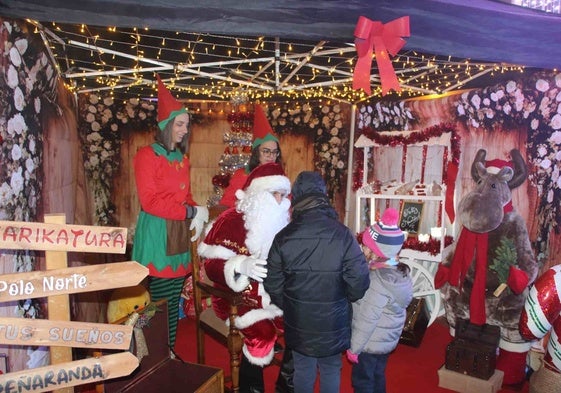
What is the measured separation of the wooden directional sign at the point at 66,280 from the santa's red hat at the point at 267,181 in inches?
43.2

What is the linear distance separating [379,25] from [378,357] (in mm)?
1792

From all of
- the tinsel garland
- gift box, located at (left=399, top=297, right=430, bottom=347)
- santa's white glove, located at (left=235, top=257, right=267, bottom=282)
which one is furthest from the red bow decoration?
gift box, located at (left=399, top=297, right=430, bottom=347)

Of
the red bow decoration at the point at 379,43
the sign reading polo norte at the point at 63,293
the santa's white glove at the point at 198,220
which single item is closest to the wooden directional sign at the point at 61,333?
the sign reading polo norte at the point at 63,293

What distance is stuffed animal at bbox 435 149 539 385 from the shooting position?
3188 mm

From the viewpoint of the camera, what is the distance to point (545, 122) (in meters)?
3.37

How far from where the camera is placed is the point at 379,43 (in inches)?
78.1

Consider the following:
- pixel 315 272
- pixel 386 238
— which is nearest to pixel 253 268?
pixel 315 272

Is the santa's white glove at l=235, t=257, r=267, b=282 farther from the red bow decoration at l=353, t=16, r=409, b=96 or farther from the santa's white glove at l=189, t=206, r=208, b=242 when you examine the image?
the red bow decoration at l=353, t=16, r=409, b=96

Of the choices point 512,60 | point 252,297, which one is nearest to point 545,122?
point 512,60

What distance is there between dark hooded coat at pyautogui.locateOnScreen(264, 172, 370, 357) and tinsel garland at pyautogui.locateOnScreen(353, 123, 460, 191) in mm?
2267

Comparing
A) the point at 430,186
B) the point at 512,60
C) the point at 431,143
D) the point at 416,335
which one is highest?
the point at 512,60

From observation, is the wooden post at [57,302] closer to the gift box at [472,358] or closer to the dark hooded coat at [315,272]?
the dark hooded coat at [315,272]

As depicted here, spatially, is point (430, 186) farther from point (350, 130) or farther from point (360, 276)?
point (360, 276)

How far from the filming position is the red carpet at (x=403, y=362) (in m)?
3.07
